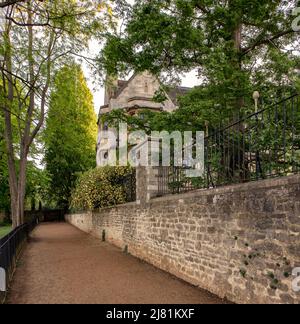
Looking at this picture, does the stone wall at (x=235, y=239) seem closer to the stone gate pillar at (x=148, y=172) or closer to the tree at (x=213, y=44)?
the stone gate pillar at (x=148, y=172)

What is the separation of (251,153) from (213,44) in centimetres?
574

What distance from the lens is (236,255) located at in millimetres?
5855

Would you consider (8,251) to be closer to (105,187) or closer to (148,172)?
(148,172)

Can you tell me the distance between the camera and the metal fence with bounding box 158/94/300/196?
5695mm

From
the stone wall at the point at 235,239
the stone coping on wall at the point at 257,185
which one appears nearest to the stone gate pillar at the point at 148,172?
the stone wall at the point at 235,239

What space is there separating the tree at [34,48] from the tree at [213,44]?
4.72 feet

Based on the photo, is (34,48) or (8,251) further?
(34,48)

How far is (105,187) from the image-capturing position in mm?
15516

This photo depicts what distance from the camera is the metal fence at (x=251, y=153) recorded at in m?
5.70

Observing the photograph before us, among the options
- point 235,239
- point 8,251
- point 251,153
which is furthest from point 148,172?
point 235,239

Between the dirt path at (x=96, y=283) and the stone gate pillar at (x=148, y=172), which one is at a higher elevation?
the stone gate pillar at (x=148, y=172)

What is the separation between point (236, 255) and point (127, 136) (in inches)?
359
